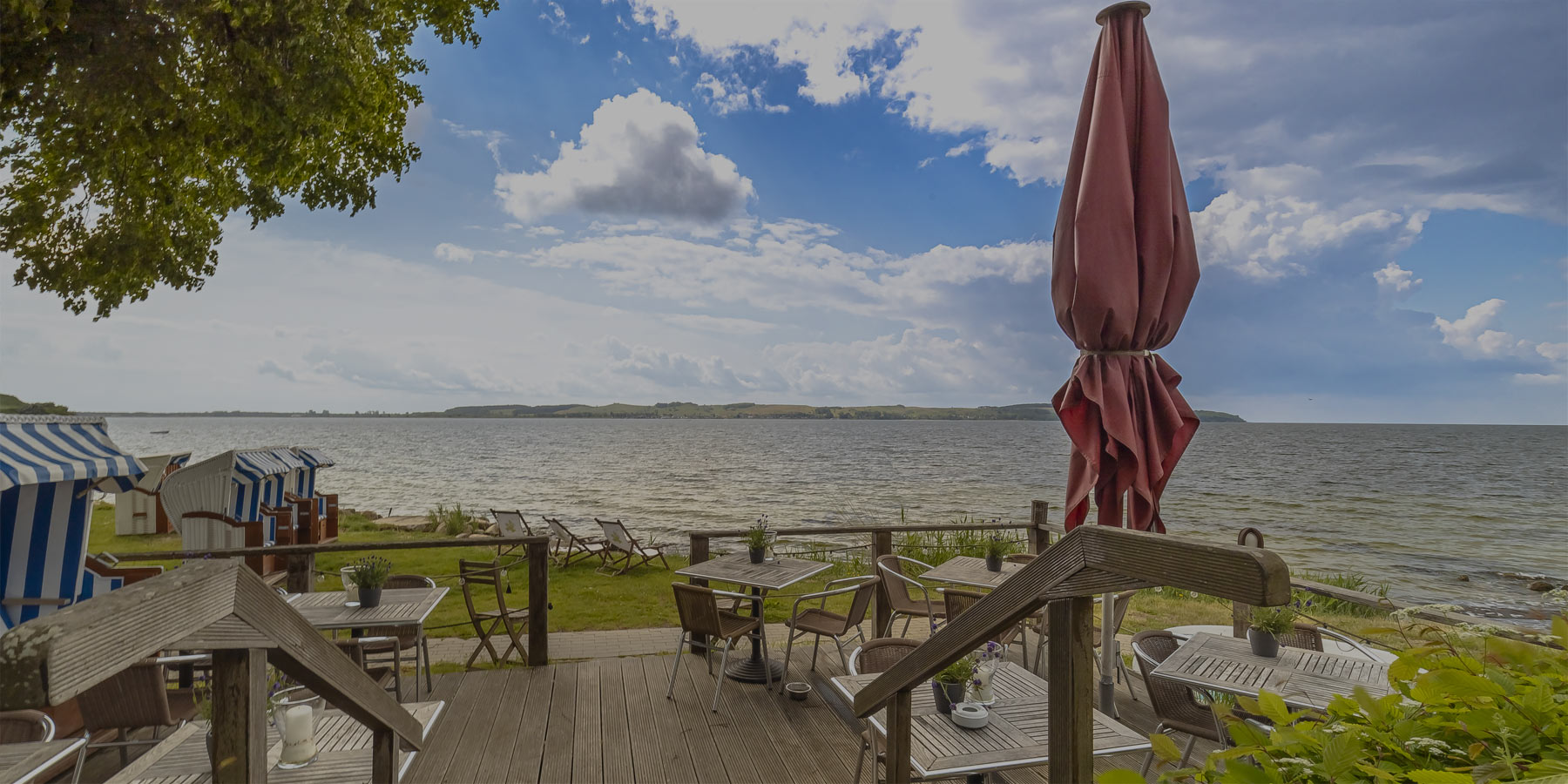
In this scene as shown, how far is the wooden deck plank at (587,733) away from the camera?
391 cm

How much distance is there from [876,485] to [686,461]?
643 inches

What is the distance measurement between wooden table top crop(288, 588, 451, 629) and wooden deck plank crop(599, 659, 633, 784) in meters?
1.25

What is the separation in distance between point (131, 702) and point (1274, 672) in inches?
200

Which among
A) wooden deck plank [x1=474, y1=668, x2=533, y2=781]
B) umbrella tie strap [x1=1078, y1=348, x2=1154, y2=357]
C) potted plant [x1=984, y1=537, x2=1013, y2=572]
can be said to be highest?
umbrella tie strap [x1=1078, y1=348, x2=1154, y2=357]

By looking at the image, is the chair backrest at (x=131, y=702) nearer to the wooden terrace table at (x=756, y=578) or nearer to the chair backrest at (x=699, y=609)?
the chair backrest at (x=699, y=609)

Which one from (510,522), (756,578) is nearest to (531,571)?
(756,578)

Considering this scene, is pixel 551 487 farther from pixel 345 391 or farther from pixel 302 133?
pixel 302 133

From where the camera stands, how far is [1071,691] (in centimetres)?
139

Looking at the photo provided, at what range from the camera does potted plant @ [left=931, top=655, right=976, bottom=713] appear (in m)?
2.80

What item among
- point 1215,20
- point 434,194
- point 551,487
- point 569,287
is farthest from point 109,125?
point 569,287

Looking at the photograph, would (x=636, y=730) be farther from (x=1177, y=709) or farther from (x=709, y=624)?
(x=1177, y=709)

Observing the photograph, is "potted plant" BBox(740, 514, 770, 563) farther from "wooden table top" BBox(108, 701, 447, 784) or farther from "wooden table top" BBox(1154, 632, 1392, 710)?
"wooden table top" BBox(108, 701, 447, 784)

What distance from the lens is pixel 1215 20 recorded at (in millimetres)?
6910

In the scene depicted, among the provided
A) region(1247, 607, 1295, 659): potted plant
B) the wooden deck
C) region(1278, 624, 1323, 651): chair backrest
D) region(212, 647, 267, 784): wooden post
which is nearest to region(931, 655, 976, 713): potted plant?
the wooden deck
